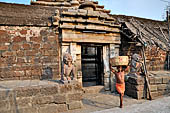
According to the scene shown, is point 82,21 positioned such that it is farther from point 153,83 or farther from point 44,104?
point 153,83

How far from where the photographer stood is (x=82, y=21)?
4.98 metres

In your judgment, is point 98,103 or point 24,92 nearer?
point 24,92

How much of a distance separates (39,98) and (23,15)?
11.5 ft

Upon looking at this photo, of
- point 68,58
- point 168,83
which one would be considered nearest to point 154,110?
point 168,83

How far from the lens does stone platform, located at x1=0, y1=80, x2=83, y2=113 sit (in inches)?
119

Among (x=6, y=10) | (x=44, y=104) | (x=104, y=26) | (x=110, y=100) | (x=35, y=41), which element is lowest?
(x=110, y=100)

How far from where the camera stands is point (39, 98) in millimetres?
3262

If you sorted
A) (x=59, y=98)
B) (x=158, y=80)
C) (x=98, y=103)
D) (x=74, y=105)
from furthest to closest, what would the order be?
(x=158, y=80)
(x=98, y=103)
(x=74, y=105)
(x=59, y=98)

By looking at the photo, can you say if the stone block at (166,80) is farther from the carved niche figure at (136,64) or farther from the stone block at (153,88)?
the carved niche figure at (136,64)

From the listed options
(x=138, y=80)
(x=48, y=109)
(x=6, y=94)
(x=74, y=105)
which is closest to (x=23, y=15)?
(x=6, y=94)

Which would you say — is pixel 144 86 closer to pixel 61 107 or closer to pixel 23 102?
pixel 61 107

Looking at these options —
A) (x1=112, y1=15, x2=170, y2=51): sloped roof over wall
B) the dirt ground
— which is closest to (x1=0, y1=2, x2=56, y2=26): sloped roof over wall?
the dirt ground

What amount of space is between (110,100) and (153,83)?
1927 millimetres

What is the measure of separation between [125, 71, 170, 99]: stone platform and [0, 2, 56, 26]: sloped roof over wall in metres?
4.26
